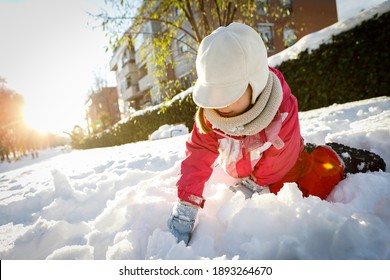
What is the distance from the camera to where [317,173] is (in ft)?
4.12

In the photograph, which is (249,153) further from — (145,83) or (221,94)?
(145,83)

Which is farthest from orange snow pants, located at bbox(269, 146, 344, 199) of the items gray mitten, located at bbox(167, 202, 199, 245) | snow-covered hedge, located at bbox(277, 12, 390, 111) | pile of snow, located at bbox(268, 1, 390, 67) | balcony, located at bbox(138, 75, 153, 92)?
balcony, located at bbox(138, 75, 153, 92)

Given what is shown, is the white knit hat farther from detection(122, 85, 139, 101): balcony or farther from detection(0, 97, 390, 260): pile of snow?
detection(122, 85, 139, 101): balcony

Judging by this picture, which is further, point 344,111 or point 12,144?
point 12,144

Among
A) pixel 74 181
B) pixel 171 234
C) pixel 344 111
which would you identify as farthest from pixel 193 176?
pixel 344 111

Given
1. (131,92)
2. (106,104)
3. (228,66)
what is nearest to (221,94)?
(228,66)

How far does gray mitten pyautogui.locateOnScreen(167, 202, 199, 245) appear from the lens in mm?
1050

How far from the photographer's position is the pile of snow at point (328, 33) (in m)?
3.49

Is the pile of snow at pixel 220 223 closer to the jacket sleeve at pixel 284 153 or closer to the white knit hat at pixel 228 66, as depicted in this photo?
the jacket sleeve at pixel 284 153

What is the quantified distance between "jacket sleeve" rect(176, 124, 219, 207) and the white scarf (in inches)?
6.3

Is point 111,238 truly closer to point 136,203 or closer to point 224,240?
point 136,203

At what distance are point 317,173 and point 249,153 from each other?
1.17 ft
